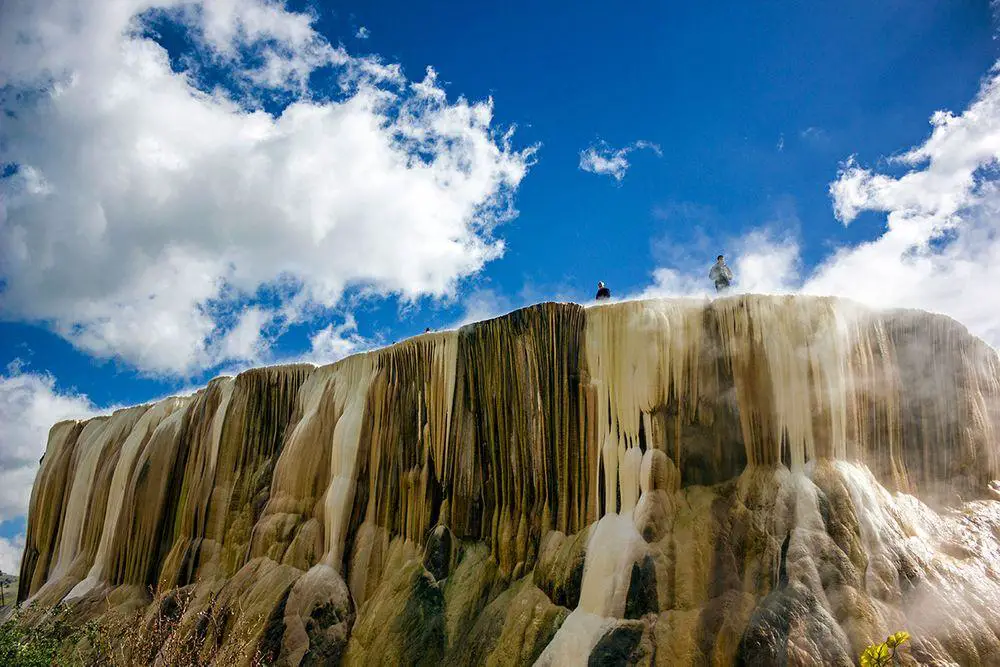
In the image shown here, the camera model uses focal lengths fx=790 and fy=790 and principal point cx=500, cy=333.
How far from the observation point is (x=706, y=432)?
14.9 meters

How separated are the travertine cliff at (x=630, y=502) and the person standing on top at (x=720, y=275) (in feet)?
6.18

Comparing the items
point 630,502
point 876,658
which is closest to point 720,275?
point 630,502

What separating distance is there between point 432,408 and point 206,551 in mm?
→ 8417

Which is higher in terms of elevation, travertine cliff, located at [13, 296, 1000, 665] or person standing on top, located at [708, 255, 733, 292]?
person standing on top, located at [708, 255, 733, 292]

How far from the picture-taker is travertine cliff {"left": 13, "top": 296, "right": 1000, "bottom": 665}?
12633mm

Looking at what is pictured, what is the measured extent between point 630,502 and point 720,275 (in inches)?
220

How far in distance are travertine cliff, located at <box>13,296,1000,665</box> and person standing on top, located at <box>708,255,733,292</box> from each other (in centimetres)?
188

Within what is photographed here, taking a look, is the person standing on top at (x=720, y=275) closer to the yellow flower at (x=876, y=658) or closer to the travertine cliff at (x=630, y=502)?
the travertine cliff at (x=630, y=502)

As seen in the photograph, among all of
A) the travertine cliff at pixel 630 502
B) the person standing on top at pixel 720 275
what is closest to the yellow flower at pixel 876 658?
the travertine cliff at pixel 630 502

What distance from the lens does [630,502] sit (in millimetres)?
14891

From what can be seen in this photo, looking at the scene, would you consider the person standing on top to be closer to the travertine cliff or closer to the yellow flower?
the travertine cliff

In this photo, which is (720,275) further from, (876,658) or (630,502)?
(876,658)

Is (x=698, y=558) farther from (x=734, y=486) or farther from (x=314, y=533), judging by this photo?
(x=314, y=533)

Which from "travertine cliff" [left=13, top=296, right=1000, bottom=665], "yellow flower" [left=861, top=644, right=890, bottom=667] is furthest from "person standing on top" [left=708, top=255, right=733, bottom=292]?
"yellow flower" [left=861, top=644, right=890, bottom=667]
